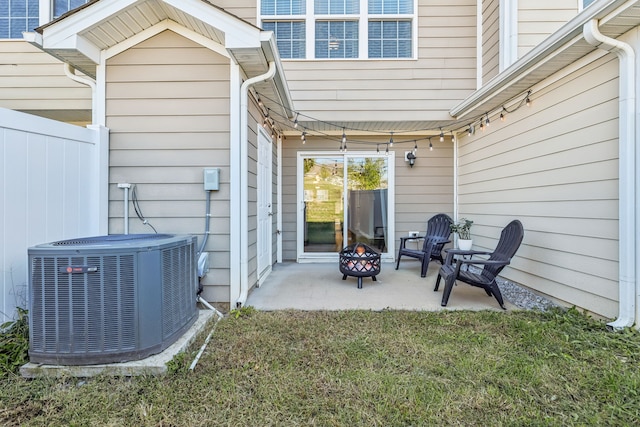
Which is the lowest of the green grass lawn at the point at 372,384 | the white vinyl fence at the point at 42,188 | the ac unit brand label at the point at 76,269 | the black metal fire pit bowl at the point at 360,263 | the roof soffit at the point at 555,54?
the green grass lawn at the point at 372,384

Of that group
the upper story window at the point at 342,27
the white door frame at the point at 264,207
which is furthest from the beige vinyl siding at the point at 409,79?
the white door frame at the point at 264,207

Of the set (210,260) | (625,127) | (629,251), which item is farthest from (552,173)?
(210,260)

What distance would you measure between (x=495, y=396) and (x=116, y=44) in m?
4.31

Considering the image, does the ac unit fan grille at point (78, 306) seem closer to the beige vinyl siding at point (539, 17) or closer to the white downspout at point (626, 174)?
the white downspout at point (626, 174)

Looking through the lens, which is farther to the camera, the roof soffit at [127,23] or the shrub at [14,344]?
the roof soffit at [127,23]

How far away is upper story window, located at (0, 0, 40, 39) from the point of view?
4.73 metres

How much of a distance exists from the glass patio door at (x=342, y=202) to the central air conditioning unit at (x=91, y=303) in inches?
145

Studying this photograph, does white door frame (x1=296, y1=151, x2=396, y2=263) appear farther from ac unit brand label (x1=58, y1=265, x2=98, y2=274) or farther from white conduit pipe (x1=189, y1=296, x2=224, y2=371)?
ac unit brand label (x1=58, y1=265, x2=98, y2=274)

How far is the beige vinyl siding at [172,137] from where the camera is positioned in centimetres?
315

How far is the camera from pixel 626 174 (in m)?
2.46

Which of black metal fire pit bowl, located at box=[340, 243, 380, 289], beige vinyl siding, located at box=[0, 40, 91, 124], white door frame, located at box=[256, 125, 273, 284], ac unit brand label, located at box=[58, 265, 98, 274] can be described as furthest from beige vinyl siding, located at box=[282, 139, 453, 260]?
ac unit brand label, located at box=[58, 265, 98, 274]

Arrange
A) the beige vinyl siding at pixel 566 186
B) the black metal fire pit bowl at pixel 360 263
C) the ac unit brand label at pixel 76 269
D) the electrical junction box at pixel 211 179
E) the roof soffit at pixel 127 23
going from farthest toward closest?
the black metal fire pit bowl at pixel 360 263 → the electrical junction box at pixel 211 179 → the roof soffit at pixel 127 23 → the beige vinyl siding at pixel 566 186 → the ac unit brand label at pixel 76 269

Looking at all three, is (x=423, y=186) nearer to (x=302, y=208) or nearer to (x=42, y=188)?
(x=302, y=208)

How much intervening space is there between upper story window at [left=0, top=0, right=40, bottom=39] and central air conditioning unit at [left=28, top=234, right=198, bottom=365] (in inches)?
191
